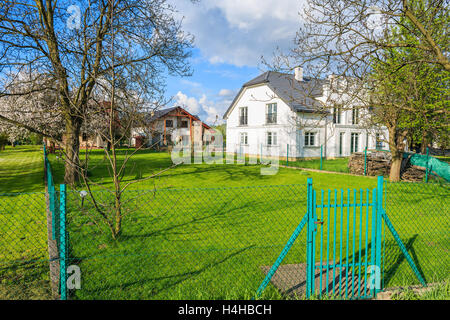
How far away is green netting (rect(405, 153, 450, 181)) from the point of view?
13188 millimetres

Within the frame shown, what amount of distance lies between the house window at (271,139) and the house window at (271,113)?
1.09 metres

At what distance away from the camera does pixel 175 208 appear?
8023 mm

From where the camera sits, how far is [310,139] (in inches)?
949

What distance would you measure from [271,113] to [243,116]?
3.88 meters

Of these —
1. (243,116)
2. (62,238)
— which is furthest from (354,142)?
(62,238)

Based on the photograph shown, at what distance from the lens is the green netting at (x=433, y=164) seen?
43.3 ft

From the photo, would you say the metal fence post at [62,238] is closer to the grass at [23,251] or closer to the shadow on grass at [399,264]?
the grass at [23,251]

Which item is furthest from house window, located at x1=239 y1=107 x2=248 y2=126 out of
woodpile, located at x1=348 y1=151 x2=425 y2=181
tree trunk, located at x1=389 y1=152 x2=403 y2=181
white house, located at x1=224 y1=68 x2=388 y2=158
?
tree trunk, located at x1=389 y1=152 x2=403 y2=181

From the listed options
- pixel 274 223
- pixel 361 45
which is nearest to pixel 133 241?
pixel 274 223

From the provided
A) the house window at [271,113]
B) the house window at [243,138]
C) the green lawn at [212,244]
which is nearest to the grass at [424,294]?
the green lawn at [212,244]

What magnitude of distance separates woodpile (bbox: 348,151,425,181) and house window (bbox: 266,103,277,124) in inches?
384
